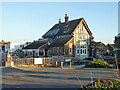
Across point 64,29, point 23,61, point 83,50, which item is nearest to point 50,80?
point 23,61

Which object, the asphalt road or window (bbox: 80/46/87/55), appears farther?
window (bbox: 80/46/87/55)

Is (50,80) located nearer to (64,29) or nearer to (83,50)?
(83,50)

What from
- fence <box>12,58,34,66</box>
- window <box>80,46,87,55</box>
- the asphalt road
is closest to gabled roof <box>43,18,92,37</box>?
window <box>80,46,87,55</box>

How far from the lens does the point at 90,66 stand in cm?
2338

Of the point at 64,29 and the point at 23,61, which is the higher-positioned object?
the point at 64,29

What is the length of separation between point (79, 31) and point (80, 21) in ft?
8.55

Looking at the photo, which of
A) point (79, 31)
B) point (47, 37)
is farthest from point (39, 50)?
point (79, 31)

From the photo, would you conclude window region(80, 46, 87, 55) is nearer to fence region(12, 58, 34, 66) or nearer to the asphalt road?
fence region(12, 58, 34, 66)

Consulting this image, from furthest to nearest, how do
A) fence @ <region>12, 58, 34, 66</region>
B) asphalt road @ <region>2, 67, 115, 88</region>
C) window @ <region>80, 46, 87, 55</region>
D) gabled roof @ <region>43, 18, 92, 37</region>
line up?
gabled roof @ <region>43, 18, 92, 37</region> → window @ <region>80, 46, 87, 55</region> → fence @ <region>12, 58, 34, 66</region> → asphalt road @ <region>2, 67, 115, 88</region>

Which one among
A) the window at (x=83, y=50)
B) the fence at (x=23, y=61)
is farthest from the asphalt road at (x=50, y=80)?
the window at (x=83, y=50)


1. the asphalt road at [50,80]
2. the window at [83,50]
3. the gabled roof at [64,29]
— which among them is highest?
the gabled roof at [64,29]

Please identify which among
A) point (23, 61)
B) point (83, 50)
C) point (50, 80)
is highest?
point (83, 50)

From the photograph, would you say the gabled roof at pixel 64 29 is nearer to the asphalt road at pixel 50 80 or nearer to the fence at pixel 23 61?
the fence at pixel 23 61

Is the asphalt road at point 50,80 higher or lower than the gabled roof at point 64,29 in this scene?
lower
